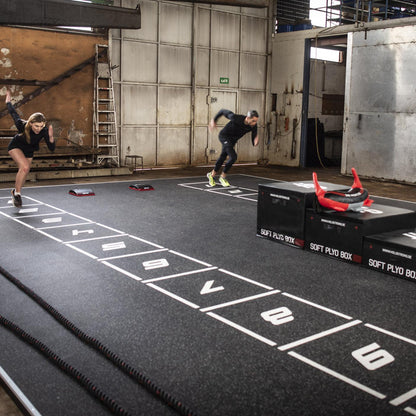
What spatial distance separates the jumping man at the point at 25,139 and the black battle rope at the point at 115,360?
13.5 ft

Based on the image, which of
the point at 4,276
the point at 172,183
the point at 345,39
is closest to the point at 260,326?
the point at 4,276

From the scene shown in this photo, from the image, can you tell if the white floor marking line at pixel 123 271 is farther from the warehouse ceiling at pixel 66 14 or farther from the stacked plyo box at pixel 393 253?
the warehouse ceiling at pixel 66 14

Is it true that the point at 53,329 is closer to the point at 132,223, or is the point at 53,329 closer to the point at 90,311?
the point at 90,311

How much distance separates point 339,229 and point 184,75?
423 inches

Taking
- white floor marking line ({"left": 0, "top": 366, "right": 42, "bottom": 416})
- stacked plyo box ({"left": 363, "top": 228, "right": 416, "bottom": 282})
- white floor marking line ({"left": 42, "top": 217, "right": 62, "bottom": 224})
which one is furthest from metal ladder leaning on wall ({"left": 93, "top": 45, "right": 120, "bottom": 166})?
white floor marking line ({"left": 0, "top": 366, "right": 42, "bottom": 416})

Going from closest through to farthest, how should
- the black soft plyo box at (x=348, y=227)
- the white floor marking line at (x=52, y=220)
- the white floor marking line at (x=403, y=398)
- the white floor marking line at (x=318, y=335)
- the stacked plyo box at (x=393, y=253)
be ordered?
the white floor marking line at (x=403, y=398) → the white floor marking line at (x=318, y=335) → the stacked plyo box at (x=393, y=253) → the black soft plyo box at (x=348, y=227) → the white floor marking line at (x=52, y=220)

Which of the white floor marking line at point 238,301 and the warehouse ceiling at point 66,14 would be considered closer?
the white floor marking line at point 238,301

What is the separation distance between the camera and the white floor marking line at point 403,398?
10.4 feet

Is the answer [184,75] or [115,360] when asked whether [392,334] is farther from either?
[184,75]

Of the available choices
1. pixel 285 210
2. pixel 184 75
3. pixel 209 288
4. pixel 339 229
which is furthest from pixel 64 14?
pixel 209 288

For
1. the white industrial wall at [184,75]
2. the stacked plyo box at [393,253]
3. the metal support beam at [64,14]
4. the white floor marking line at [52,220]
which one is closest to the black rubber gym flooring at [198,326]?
the stacked plyo box at [393,253]

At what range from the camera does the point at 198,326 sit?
4238mm

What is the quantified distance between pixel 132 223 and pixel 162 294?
3191 mm

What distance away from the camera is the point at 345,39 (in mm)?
14703
